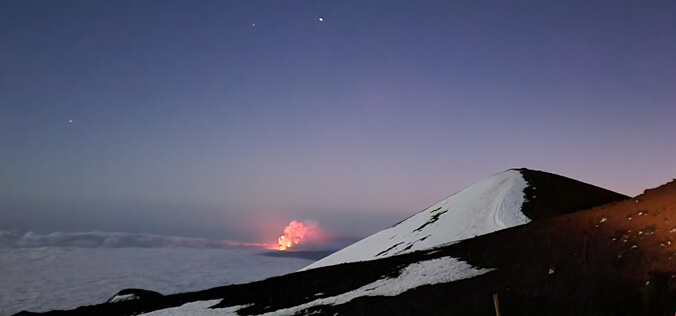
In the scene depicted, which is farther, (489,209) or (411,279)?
(489,209)

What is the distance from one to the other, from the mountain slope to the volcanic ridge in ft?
1.32

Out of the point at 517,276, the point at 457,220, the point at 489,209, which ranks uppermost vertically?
the point at 489,209

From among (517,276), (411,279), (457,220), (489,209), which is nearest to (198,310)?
(411,279)

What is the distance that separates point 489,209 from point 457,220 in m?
5.42

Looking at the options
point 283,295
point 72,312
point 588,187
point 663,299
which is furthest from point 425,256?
point 72,312

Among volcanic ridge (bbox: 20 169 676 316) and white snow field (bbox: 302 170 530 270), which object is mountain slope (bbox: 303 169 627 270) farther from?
volcanic ridge (bbox: 20 169 676 316)

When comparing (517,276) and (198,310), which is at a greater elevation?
(517,276)

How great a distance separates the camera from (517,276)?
38125 mm

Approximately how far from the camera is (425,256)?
55.9m

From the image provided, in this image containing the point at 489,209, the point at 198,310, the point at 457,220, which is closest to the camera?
the point at 198,310

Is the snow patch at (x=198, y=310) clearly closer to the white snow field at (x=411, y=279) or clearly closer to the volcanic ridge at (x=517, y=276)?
the volcanic ridge at (x=517, y=276)

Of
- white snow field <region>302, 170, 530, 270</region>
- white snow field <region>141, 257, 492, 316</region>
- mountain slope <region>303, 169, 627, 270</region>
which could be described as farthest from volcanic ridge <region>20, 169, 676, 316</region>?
white snow field <region>302, 170, 530, 270</region>

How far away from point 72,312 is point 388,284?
2181 inches

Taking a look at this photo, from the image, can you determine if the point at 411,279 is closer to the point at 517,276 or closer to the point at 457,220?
the point at 517,276
